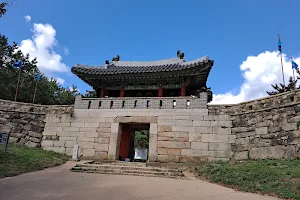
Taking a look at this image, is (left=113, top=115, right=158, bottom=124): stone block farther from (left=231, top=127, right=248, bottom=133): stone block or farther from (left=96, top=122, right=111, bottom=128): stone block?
(left=231, top=127, right=248, bottom=133): stone block

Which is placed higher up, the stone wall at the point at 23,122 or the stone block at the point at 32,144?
the stone wall at the point at 23,122

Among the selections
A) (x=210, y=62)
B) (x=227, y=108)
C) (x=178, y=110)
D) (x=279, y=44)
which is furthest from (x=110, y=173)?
(x=279, y=44)

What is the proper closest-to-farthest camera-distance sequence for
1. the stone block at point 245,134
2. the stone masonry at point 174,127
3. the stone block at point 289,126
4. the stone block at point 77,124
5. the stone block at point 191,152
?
1. the stone block at point 289,126
2. the stone masonry at point 174,127
3. the stone block at point 245,134
4. the stone block at point 191,152
5. the stone block at point 77,124

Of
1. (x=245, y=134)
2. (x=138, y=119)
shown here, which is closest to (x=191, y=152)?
(x=245, y=134)

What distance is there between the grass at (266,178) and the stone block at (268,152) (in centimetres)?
53

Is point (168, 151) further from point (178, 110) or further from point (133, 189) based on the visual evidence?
point (133, 189)

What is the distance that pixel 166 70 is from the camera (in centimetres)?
1150

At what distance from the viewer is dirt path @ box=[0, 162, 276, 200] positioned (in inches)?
172

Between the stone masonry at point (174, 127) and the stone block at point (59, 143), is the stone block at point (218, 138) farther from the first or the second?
the stone block at point (59, 143)

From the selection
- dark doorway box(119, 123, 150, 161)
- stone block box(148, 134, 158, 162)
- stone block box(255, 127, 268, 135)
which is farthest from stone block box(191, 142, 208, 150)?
dark doorway box(119, 123, 150, 161)

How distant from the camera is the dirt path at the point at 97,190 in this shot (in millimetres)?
4367

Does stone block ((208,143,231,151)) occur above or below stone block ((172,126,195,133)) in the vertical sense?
below

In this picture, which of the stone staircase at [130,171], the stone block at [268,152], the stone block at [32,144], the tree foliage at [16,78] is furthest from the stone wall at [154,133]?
the tree foliage at [16,78]

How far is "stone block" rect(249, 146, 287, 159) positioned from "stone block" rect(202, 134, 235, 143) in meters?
0.94
